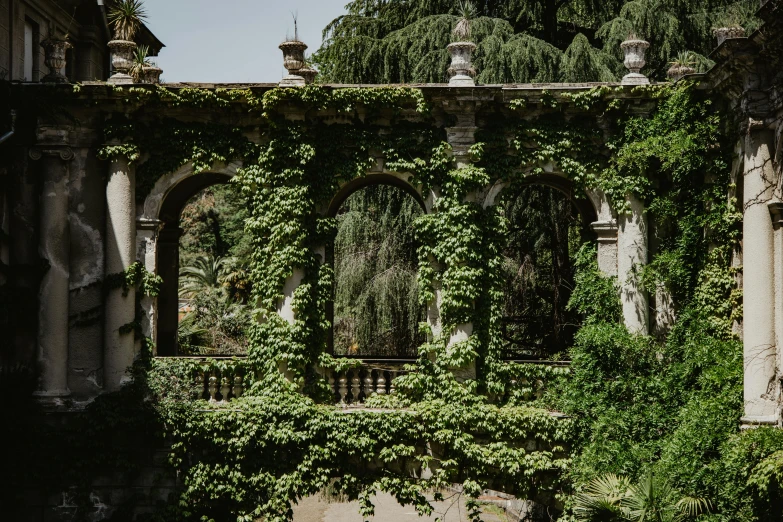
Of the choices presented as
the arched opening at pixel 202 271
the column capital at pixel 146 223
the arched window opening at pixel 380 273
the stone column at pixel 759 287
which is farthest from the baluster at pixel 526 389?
the column capital at pixel 146 223

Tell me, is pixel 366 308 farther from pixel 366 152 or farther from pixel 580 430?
pixel 580 430

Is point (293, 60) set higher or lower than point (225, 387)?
higher

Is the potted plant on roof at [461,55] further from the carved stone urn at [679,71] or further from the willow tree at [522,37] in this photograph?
the willow tree at [522,37]

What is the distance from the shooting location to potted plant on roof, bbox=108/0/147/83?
1603cm


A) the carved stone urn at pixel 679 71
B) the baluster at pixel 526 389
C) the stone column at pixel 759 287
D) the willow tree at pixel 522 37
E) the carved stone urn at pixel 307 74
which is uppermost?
the willow tree at pixel 522 37

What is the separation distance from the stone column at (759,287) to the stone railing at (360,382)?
19.8 feet

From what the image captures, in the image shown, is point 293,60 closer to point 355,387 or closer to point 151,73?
point 151,73

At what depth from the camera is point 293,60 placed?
636 inches

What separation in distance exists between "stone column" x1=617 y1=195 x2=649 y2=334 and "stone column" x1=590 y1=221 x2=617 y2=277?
20 cm

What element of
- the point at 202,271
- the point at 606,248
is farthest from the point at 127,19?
the point at 202,271

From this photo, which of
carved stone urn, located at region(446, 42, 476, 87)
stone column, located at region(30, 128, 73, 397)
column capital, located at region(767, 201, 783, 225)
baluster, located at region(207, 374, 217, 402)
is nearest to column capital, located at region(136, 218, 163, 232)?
stone column, located at region(30, 128, 73, 397)

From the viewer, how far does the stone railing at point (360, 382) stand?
16.2m

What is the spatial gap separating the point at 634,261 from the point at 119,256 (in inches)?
370

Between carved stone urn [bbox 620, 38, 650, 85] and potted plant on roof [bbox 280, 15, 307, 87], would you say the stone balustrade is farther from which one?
carved stone urn [bbox 620, 38, 650, 85]
